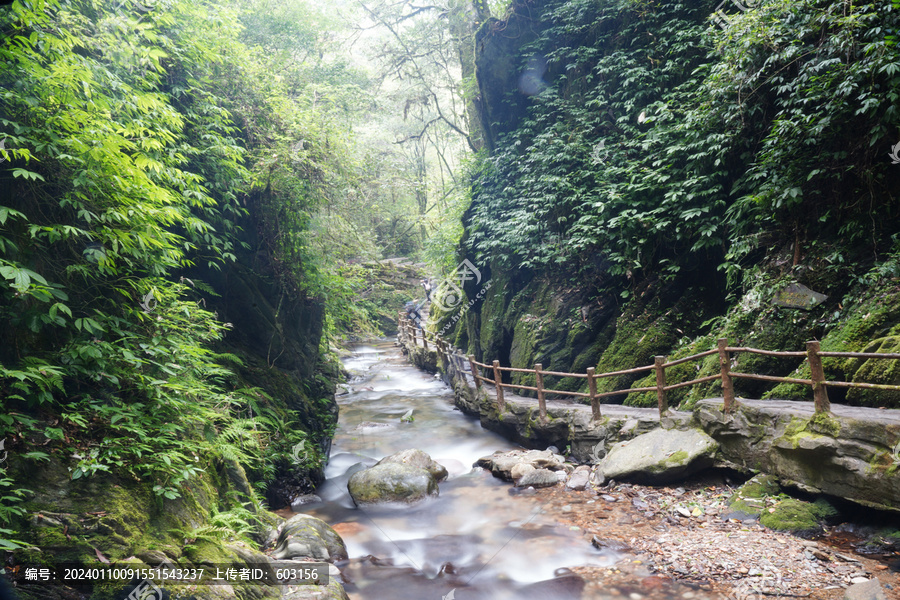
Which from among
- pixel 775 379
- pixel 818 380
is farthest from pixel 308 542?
pixel 818 380

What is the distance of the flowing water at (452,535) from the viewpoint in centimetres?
520

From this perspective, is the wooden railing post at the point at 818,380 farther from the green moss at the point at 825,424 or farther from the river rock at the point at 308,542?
the river rock at the point at 308,542

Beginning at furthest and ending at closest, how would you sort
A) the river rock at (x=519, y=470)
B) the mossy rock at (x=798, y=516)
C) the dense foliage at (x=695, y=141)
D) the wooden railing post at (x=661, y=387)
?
1. the river rock at (x=519, y=470)
2. the wooden railing post at (x=661, y=387)
3. the dense foliage at (x=695, y=141)
4. the mossy rock at (x=798, y=516)

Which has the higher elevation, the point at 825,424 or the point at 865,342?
the point at 865,342

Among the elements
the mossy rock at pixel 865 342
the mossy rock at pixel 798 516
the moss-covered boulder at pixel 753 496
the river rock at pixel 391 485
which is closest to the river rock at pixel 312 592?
the river rock at pixel 391 485

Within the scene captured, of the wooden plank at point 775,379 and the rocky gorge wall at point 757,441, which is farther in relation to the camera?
the wooden plank at point 775,379

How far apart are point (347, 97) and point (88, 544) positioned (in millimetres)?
15870

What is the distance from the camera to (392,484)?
7.70 metres

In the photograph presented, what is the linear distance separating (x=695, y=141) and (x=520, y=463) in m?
6.36

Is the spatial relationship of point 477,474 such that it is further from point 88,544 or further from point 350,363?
point 350,363

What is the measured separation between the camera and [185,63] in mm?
7000

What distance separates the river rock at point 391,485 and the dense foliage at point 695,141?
17.5ft

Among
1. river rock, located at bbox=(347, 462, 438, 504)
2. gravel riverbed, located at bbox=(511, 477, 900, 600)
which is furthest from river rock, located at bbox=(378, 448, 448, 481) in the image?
gravel riverbed, located at bbox=(511, 477, 900, 600)

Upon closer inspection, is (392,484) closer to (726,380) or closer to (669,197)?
(726,380)
